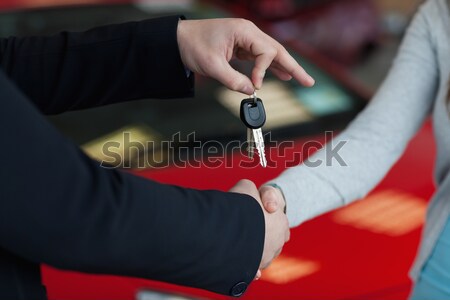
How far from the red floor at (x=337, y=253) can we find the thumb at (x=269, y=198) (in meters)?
0.42

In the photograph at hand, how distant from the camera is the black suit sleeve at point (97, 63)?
1.03 meters

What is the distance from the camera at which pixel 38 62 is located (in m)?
1.04

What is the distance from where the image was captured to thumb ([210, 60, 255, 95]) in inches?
38.6

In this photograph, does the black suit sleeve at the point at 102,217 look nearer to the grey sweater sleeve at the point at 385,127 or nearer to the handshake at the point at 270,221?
the handshake at the point at 270,221

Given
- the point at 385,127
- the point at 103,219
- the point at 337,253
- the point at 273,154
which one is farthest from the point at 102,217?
the point at 273,154

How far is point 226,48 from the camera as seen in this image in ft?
3.30

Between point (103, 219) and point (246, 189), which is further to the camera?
point (246, 189)

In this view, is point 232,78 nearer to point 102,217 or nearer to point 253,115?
point 253,115

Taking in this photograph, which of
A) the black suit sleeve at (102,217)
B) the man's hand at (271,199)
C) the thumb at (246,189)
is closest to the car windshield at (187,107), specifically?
the man's hand at (271,199)

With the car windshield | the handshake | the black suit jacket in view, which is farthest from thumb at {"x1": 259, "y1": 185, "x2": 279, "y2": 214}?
the car windshield

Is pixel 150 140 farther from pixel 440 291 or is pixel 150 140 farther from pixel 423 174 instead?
pixel 440 291

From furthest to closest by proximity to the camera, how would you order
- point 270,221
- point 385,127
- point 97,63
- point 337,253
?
point 337,253, point 385,127, point 97,63, point 270,221

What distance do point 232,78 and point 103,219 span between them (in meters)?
0.35

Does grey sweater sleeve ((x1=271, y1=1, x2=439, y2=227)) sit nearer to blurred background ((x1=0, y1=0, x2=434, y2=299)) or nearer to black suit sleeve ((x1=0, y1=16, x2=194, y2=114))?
blurred background ((x1=0, y1=0, x2=434, y2=299))
